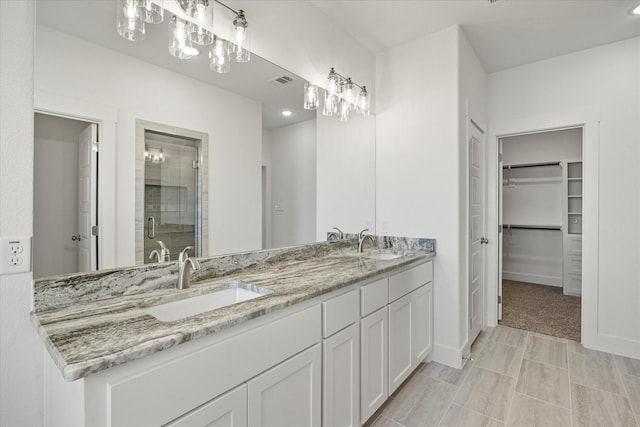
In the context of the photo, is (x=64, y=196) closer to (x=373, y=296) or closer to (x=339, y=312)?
(x=339, y=312)

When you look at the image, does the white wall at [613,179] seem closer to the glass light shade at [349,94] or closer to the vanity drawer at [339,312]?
the glass light shade at [349,94]

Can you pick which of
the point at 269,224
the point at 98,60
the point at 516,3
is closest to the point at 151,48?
the point at 98,60

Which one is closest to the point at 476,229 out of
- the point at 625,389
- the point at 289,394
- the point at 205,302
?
the point at 625,389

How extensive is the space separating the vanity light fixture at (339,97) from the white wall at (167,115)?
0.50 metres

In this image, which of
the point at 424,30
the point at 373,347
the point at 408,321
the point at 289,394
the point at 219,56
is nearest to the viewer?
the point at 289,394

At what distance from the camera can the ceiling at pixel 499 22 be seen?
7.41 ft

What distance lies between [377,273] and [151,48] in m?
1.61

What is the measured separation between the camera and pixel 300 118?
90.2 inches

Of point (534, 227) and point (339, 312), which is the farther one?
point (534, 227)

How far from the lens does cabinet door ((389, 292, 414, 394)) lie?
6.45 ft

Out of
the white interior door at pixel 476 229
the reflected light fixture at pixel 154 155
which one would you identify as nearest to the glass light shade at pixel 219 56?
the reflected light fixture at pixel 154 155

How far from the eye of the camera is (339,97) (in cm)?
251

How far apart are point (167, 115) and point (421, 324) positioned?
220cm

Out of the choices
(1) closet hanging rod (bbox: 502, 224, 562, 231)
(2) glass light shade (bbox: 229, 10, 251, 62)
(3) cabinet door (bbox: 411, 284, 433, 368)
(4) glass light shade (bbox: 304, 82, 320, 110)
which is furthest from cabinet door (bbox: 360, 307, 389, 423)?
(1) closet hanging rod (bbox: 502, 224, 562, 231)
